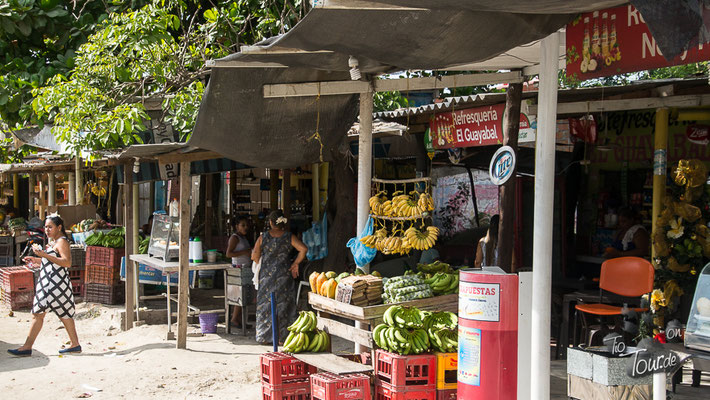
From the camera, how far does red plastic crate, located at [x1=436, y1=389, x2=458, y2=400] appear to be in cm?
551

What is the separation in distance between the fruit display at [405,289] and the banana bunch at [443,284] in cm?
11

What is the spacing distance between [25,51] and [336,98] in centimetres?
861

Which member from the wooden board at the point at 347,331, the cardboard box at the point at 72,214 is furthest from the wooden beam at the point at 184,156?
the cardboard box at the point at 72,214

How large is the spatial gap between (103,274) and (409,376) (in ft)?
28.2

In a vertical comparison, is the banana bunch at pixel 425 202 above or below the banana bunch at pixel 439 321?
above

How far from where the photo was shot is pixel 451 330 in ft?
19.0

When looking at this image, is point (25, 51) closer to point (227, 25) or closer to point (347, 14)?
point (227, 25)

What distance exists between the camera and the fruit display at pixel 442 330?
5.59 metres

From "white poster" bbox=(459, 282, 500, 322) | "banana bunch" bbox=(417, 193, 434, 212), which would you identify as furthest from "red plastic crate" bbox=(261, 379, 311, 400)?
"banana bunch" bbox=(417, 193, 434, 212)

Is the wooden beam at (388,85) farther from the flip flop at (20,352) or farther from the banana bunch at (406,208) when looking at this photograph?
the flip flop at (20,352)

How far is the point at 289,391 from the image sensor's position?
6.04 m

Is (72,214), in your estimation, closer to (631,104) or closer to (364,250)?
(364,250)

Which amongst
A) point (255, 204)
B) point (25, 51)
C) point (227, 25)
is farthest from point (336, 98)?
point (255, 204)

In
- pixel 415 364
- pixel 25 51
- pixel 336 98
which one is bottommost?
pixel 415 364
